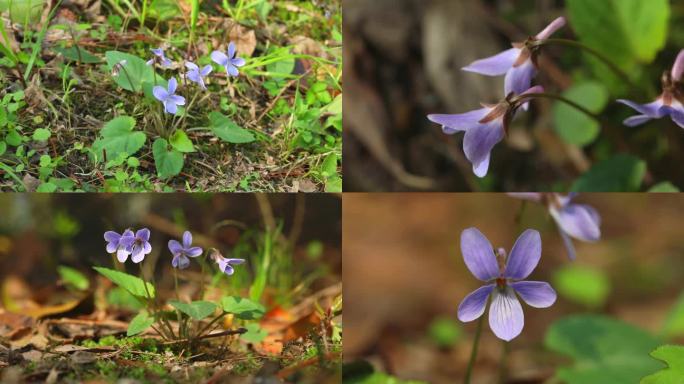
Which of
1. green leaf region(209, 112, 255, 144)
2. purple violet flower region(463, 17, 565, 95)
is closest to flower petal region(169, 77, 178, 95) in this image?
green leaf region(209, 112, 255, 144)

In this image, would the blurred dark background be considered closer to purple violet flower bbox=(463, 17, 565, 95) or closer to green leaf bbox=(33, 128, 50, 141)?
purple violet flower bbox=(463, 17, 565, 95)

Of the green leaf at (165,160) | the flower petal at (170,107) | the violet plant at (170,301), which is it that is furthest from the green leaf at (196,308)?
the flower petal at (170,107)

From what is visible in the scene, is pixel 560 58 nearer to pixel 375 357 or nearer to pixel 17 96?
pixel 375 357

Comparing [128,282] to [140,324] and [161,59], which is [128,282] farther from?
[161,59]

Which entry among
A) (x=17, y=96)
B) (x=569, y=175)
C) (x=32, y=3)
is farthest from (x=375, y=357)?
(x=32, y=3)

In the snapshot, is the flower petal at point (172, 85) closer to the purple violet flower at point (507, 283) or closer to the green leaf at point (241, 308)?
the green leaf at point (241, 308)

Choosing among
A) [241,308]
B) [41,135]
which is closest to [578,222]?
[241,308]
